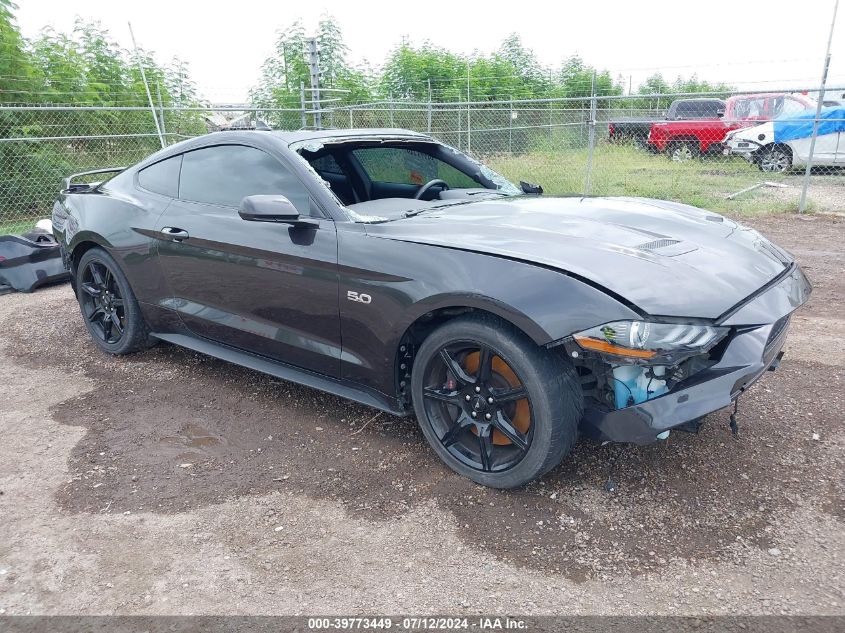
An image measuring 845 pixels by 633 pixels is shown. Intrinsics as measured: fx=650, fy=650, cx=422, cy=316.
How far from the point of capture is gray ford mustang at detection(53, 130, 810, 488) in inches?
94.6

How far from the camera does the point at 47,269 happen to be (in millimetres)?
6711

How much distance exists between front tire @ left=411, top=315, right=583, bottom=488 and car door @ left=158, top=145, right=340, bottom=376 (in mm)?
600

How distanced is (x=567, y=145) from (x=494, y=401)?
10835 mm

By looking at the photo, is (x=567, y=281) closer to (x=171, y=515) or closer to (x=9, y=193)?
(x=171, y=515)

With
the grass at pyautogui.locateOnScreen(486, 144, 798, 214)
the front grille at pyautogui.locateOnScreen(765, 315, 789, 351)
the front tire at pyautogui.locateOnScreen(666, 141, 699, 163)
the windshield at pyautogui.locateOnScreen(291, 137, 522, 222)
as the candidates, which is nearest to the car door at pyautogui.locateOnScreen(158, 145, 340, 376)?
the windshield at pyautogui.locateOnScreen(291, 137, 522, 222)

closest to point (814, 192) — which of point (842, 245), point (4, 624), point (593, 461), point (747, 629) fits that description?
point (842, 245)

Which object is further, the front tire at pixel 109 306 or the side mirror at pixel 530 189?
the front tire at pixel 109 306

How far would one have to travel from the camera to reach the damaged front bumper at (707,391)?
2.35 metres

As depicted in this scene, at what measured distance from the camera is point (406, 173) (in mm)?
4199

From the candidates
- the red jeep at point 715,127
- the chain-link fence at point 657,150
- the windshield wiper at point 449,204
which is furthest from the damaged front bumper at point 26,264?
the red jeep at point 715,127

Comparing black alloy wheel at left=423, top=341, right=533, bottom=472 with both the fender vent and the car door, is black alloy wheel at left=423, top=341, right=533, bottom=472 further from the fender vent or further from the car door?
the fender vent

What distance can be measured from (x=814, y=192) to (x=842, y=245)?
15.7 feet

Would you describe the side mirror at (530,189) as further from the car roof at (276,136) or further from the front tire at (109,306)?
the front tire at (109,306)

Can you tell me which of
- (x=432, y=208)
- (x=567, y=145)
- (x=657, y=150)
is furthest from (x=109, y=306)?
(x=657, y=150)
